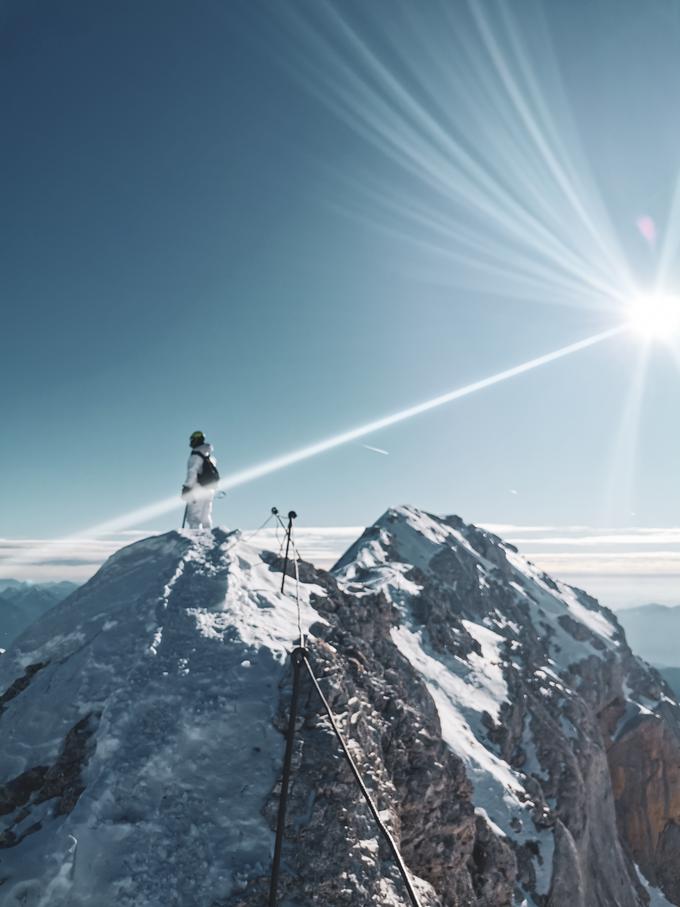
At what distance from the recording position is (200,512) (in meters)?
23.9

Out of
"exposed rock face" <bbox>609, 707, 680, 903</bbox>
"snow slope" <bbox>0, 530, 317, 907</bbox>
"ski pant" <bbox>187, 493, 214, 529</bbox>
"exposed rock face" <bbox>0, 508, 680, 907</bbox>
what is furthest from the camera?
"exposed rock face" <bbox>609, 707, 680, 903</bbox>

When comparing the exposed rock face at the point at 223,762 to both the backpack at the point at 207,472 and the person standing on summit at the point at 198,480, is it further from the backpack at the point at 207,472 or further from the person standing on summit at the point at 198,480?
the backpack at the point at 207,472

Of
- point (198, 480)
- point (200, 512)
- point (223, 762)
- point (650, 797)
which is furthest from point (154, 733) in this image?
point (650, 797)

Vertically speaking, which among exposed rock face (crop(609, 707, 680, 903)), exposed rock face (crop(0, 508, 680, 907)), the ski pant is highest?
the ski pant

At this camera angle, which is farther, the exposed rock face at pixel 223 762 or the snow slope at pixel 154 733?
the exposed rock face at pixel 223 762

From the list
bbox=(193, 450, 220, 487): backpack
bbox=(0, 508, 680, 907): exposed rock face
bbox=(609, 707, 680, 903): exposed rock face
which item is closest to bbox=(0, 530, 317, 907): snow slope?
bbox=(0, 508, 680, 907): exposed rock face

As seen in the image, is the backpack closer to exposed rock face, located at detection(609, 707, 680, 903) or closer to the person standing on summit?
the person standing on summit

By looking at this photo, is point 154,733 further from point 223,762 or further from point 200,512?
point 200,512

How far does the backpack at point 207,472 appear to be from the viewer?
74.1ft

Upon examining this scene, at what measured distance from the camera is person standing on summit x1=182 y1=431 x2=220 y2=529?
22.6 metres

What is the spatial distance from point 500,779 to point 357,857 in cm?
2843

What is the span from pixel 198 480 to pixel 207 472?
56cm

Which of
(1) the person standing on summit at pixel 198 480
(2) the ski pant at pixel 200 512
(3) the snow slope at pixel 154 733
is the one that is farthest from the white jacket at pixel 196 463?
(3) the snow slope at pixel 154 733

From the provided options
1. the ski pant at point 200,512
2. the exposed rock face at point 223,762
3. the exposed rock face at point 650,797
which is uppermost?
the ski pant at point 200,512
